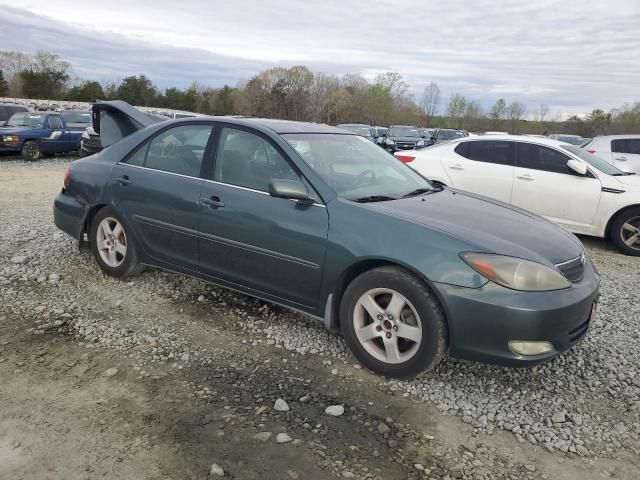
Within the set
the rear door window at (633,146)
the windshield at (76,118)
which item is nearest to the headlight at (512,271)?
the rear door window at (633,146)

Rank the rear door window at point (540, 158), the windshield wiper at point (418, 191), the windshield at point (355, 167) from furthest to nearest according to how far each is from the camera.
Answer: the rear door window at point (540, 158) < the windshield wiper at point (418, 191) < the windshield at point (355, 167)

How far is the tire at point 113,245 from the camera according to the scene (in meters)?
4.62

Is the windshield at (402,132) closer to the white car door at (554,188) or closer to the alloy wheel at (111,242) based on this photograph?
the white car door at (554,188)

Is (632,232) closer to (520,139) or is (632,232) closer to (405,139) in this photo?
(520,139)

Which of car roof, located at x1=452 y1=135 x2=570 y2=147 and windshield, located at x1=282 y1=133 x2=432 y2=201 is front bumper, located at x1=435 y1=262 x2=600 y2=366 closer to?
windshield, located at x1=282 y1=133 x2=432 y2=201

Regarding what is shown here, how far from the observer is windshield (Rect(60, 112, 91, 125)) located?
18234 mm

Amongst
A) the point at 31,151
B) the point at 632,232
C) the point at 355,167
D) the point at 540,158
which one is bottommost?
the point at 31,151

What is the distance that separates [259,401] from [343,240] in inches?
44.5

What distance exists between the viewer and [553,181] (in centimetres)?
737

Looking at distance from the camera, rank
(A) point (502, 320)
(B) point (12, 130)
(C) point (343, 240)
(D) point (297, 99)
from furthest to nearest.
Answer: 1. (D) point (297, 99)
2. (B) point (12, 130)
3. (C) point (343, 240)
4. (A) point (502, 320)

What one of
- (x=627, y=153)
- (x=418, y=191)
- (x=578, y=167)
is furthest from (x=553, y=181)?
(x=627, y=153)

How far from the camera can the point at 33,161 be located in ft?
53.3

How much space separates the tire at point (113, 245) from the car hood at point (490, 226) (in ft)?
7.77

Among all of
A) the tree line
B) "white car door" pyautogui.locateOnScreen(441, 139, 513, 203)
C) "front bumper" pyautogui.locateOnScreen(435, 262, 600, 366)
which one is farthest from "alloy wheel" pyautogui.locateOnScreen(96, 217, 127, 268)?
the tree line
